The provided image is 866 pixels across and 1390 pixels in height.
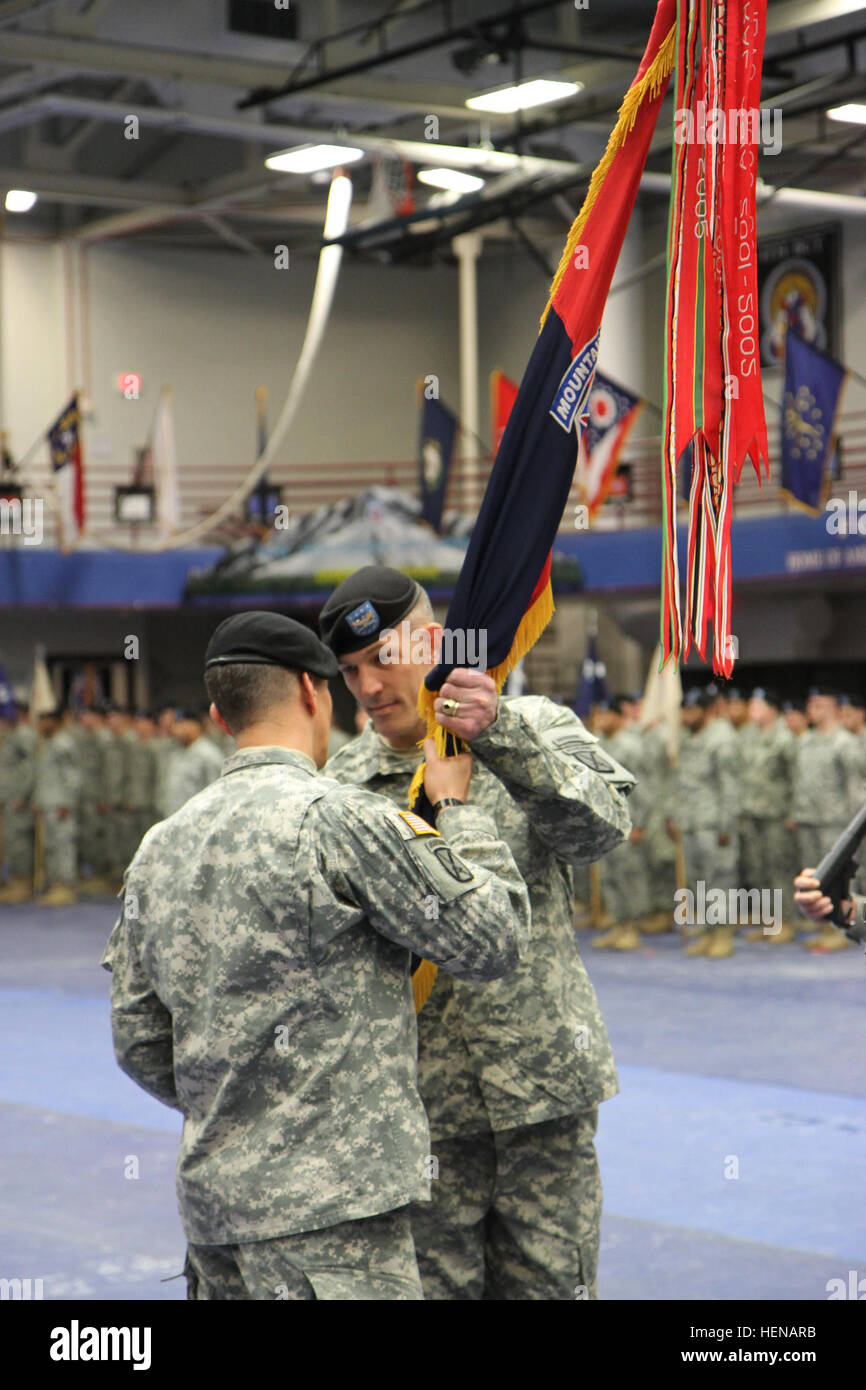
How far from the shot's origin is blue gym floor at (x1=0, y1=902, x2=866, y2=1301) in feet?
15.0

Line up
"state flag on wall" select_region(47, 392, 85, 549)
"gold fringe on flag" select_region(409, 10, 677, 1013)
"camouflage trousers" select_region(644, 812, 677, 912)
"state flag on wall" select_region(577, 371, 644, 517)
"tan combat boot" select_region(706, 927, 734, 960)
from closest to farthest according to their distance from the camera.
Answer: "gold fringe on flag" select_region(409, 10, 677, 1013)
"tan combat boot" select_region(706, 927, 734, 960)
"camouflage trousers" select_region(644, 812, 677, 912)
"state flag on wall" select_region(577, 371, 644, 517)
"state flag on wall" select_region(47, 392, 85, 549)

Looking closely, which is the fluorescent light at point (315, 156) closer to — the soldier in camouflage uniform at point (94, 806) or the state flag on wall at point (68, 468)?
the state flag on wall at point (68, 468)

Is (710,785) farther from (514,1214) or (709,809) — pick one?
(514,1214)

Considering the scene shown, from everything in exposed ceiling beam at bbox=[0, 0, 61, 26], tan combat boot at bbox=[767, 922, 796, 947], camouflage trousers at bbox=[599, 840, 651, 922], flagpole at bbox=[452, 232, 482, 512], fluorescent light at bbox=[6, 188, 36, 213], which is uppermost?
exposed ceiling beam at bbox=[0, 0, 61, 26]

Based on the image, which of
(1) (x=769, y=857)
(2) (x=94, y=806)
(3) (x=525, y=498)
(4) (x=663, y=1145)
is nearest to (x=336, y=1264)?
(3) (x=525, y=498)

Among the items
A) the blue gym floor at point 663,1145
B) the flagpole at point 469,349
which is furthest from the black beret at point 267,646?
the flagpole at point 469,349

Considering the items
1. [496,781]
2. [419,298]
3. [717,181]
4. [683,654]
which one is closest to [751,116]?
[717,181]

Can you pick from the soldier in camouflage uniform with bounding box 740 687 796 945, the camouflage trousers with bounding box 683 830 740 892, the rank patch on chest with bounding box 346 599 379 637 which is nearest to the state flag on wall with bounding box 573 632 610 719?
the soldier in camouflage uniform with bounding box 740 687 796 945

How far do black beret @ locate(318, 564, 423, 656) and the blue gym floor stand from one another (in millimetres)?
2329

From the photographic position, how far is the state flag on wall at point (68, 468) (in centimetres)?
1708

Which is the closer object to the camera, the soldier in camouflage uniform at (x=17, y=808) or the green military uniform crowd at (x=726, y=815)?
the green military uniform crowd at (x=726, y=815)

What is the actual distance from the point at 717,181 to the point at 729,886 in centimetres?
937

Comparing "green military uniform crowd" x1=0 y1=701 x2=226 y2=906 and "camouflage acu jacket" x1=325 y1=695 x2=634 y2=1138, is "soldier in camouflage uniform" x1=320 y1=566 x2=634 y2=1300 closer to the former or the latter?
"camouflage acu jacket" x1=325 y1=695 x2=634 y2=1138
